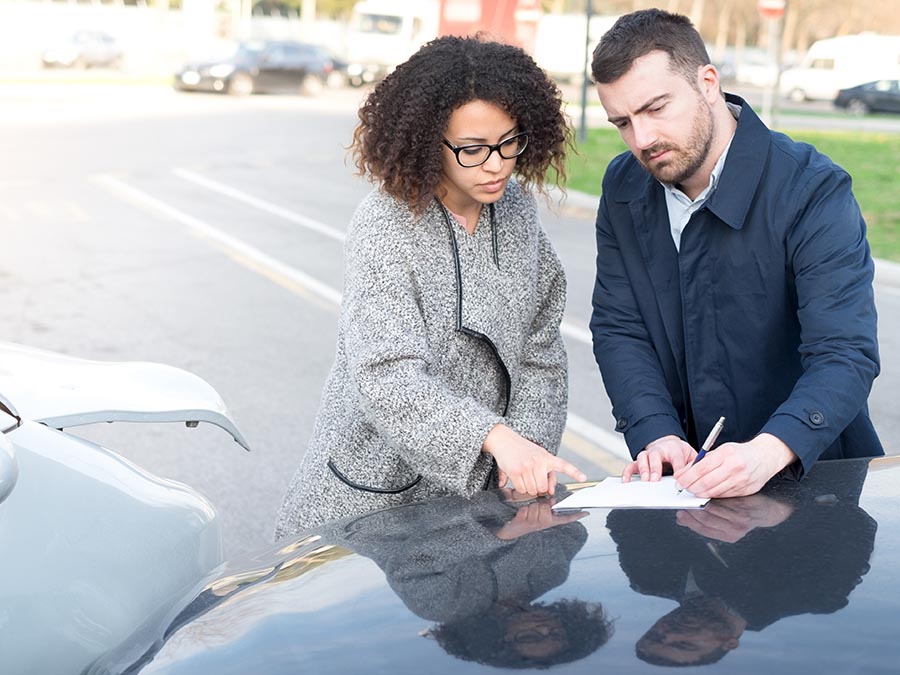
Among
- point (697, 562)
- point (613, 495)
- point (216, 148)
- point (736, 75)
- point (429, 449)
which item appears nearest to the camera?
point (697, 562)

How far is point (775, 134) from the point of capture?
2.74m

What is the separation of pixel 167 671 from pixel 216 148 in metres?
18.3

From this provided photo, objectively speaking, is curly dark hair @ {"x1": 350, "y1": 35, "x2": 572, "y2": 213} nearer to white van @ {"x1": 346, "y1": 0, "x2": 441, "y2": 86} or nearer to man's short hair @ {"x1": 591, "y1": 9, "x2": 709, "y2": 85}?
man's short hair @ {"x1": 591, "y1": 9, "x2": 709, "y2": 85}

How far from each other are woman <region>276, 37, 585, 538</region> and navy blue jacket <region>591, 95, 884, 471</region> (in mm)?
250

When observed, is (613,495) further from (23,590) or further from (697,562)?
(23,590)

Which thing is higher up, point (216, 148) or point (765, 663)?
point (765, 663)

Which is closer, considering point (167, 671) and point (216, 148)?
point (167, 671)

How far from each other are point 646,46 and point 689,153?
0.24 metres

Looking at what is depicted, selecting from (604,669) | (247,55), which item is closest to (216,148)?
(247,55)

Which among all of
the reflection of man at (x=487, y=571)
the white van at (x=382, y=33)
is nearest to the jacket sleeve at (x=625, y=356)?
the reflection of man at (x=487, y=571)

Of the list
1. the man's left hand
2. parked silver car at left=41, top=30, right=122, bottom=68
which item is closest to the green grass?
the man's left hand

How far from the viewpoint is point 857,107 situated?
121ft

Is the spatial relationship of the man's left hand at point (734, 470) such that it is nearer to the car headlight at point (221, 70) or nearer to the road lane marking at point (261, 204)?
the road lane marking at point (261, 204)

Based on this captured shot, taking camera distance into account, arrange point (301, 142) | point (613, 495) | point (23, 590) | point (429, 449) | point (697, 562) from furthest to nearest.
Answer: point (301, 142), point (429, 449), point (613, 495), point (23, 590), point (697, 562)
